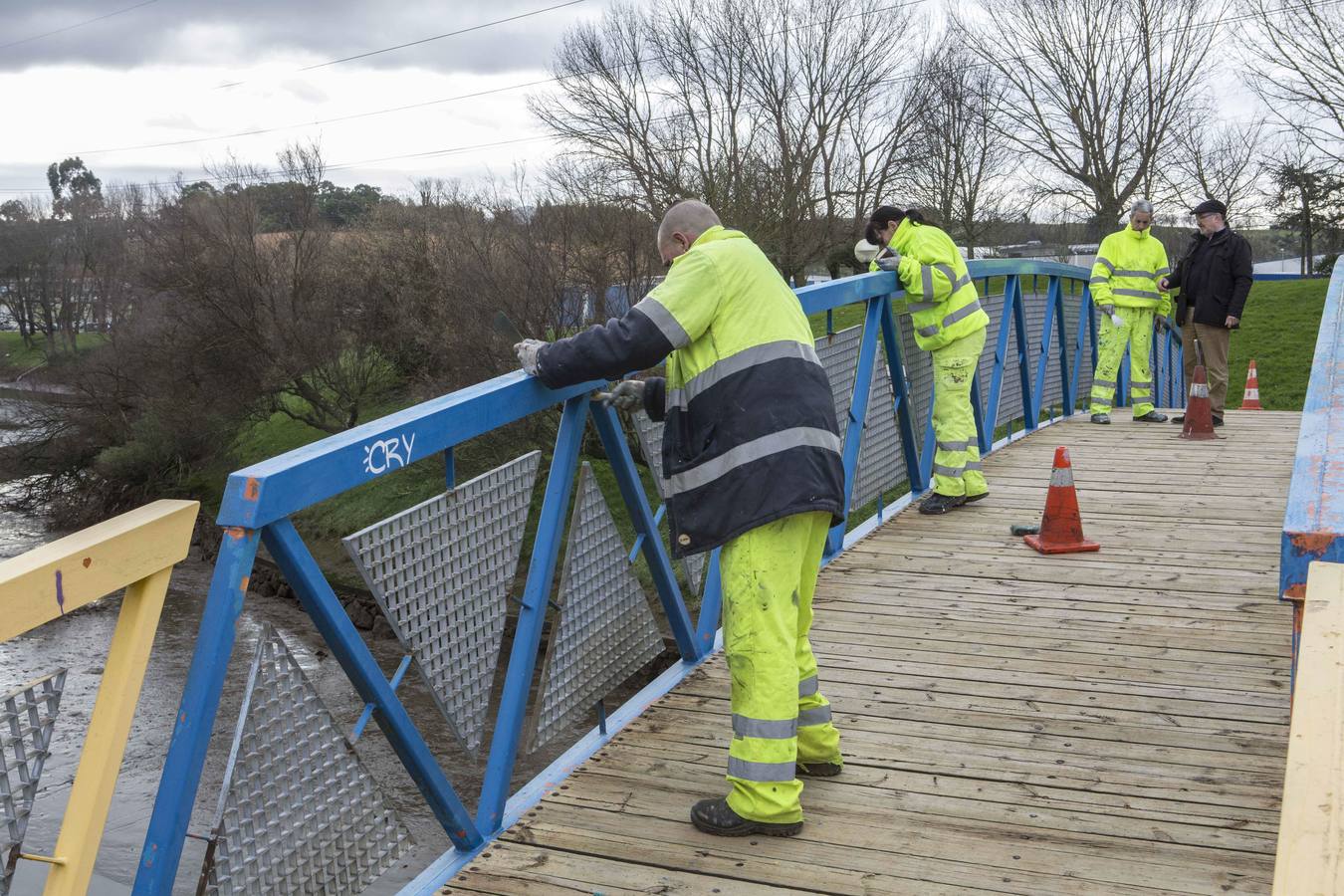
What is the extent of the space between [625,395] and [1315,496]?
77.1 inches

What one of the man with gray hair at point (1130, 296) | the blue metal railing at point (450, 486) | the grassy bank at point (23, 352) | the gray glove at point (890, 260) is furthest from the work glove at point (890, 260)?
the grassy bank at point (23, 352)

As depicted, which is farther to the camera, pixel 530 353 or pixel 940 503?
pixel 940 503

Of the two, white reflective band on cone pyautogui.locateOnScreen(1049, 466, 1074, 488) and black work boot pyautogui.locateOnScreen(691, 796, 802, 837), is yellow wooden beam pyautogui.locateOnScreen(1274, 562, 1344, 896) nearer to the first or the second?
black work boot pyautogui.locateOnScreen(691, 796, 802, 837)

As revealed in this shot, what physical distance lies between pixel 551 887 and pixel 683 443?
1086 millimetres

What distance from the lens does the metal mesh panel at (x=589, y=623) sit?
10.9ft

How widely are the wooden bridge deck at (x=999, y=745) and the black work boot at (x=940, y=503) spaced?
49 centimetres

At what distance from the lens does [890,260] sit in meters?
6.04

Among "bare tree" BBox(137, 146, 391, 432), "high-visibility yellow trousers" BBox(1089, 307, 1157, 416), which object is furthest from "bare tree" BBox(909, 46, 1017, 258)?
"high-visibility yellow trousers" BBox(1089, 307, 1157, 416)

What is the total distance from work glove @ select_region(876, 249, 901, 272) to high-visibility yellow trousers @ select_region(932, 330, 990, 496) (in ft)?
1.58

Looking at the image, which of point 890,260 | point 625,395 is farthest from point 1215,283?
point 625,395

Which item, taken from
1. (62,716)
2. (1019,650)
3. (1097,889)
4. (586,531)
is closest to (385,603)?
(586,531)

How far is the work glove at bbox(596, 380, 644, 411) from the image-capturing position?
10.9ft

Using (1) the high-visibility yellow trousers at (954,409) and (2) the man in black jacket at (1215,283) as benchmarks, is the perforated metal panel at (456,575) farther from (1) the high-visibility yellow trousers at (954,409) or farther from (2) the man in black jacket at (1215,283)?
(2) the man in black jacket at (1215,283)

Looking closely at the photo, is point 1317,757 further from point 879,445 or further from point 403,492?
point 403,492
